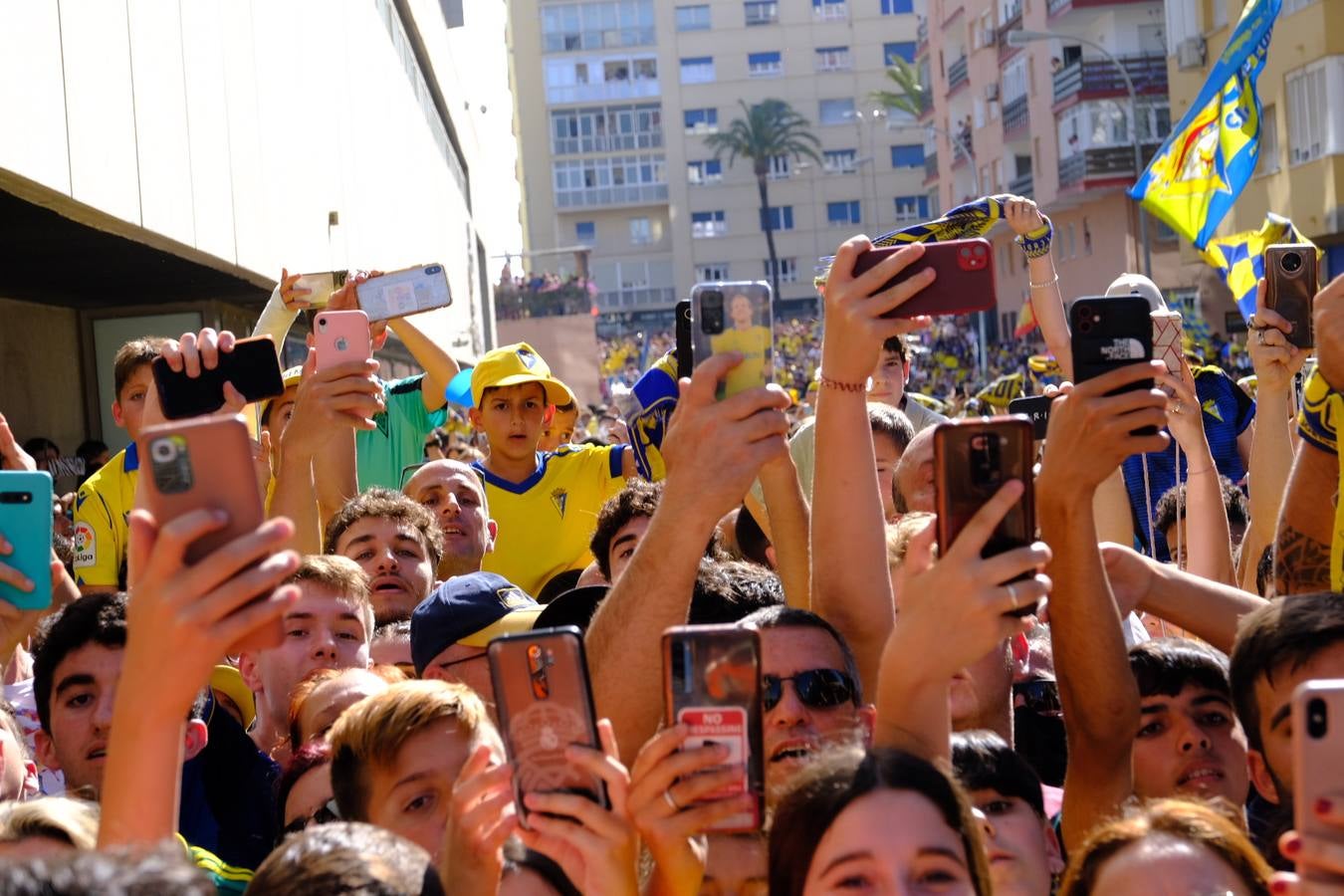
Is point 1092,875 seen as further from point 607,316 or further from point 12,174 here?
point 607,316

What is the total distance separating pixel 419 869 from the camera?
3.01m

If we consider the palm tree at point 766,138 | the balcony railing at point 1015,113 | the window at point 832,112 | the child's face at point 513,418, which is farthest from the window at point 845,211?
the child's face at point 513,418

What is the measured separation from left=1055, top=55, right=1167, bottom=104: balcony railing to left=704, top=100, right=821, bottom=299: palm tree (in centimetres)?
4469

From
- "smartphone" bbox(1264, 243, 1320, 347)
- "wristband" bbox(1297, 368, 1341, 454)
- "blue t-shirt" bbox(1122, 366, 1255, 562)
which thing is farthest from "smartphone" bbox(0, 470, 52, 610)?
"blue t-shirt" bbox(1122, 366, 1255, 562)

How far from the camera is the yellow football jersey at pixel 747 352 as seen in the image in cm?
358

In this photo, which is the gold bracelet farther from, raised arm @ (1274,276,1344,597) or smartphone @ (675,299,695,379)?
raised arm @ (1274,276,1344,597)

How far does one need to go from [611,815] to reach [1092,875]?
892 millimetres

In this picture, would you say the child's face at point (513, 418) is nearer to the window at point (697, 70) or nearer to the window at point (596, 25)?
the window at point (697, 70)

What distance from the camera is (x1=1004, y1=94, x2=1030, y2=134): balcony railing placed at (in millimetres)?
53594

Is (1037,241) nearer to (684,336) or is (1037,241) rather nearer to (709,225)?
(684,336)

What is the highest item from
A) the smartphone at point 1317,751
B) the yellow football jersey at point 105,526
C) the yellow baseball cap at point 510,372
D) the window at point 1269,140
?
the window at point 1269,140

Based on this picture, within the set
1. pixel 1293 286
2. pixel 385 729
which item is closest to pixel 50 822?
pixel 385 729

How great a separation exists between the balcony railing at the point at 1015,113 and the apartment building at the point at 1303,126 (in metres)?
19.4

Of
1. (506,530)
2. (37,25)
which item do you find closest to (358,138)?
(37,25)
